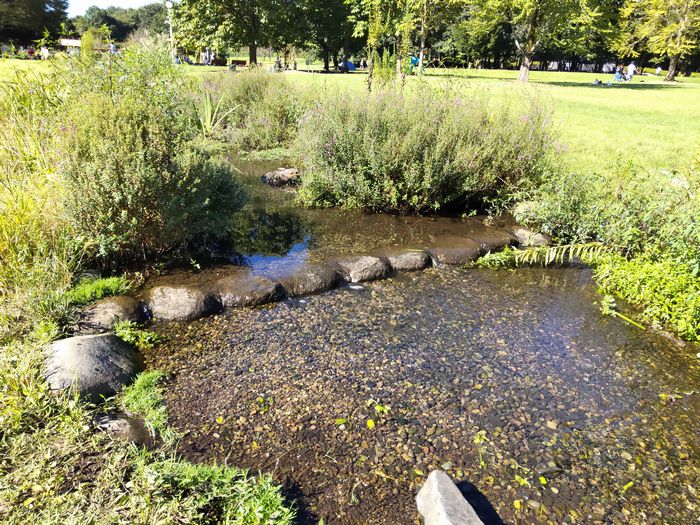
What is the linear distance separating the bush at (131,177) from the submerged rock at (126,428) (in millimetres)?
2203

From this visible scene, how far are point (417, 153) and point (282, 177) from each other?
3443 millimetres

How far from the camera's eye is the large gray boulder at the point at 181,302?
4.60m

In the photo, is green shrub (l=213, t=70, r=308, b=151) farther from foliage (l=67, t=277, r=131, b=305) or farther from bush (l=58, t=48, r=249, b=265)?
foliage (l=67, t=277, r=131, b=305)

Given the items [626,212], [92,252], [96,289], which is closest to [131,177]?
[92,252]

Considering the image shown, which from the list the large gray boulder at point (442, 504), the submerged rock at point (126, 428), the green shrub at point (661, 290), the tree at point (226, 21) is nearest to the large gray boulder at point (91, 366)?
the submerged rock at point (126, 428)

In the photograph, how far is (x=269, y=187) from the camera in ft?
30.9

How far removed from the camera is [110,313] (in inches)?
170

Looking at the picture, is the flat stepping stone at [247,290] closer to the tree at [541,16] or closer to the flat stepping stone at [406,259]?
the flat stepping stone at [406,259]

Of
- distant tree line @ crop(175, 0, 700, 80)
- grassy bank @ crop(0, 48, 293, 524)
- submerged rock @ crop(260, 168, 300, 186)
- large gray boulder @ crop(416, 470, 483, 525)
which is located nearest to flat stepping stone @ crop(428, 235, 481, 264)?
grassy bank @ crop(0, 48, 293, 524)

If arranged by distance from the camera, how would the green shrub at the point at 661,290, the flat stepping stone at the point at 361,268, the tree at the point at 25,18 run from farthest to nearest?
the tree at the point at 25,18 < the flat stepping stone at the point at 361,268 < the green shrub at the point at 661,290

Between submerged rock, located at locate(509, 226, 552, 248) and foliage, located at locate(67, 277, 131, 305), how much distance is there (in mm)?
5343

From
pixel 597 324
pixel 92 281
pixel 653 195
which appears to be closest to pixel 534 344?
pixel 597 324

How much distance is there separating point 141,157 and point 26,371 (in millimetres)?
2432

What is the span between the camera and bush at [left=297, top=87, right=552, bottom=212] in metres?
7.31
